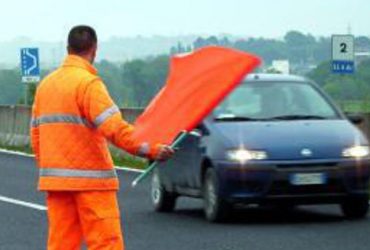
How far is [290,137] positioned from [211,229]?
1.26 metres

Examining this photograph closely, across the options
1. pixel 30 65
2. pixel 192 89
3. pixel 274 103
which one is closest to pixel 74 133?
pixel 192 89

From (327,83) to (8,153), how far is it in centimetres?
855

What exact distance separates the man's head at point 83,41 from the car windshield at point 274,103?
23.1ft

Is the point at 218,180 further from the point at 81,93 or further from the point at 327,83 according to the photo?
the point at 327,83

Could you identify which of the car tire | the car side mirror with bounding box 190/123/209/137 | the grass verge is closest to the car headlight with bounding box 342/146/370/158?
the car tire

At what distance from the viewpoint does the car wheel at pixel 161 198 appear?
1725 cm

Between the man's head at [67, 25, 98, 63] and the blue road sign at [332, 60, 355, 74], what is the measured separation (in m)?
25.8

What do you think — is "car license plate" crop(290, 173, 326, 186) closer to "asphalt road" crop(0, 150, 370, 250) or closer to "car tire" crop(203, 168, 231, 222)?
"asphalt road" crop(0, 150, 370, 250)

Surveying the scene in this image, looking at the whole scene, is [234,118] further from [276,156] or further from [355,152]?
[355,152]

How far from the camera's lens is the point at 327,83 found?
3706cm

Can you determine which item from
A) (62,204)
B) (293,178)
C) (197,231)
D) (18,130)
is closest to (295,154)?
(293,178)

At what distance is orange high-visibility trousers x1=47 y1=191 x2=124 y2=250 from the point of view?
8.60 metres

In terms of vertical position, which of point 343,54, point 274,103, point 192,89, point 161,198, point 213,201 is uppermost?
point 192,89

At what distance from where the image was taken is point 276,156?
14938 mm
